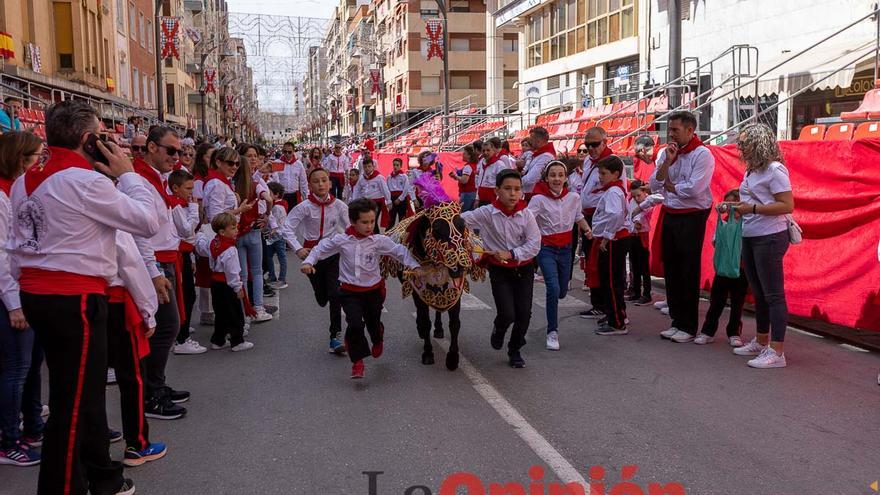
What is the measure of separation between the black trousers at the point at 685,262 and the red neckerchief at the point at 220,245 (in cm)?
425

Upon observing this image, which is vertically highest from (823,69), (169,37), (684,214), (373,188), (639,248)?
(169,37)

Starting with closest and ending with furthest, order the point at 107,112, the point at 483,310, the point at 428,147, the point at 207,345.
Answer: the point at 207,345, the point at 483,310, the point at 107,112, the point at 428,147

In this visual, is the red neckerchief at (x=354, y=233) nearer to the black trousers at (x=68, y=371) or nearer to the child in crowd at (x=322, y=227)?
the child in crowd at (x=322, y=227)

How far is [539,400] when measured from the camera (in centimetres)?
593

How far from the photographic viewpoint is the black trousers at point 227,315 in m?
7.61

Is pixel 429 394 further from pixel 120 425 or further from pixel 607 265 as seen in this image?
pixel 607 265

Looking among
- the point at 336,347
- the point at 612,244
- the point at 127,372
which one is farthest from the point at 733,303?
the point at 127,372

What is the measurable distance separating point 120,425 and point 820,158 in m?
7.14

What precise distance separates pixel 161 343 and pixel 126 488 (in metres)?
1.26

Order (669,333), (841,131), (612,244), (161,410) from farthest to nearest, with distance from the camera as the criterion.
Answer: (841,131)
(612,244)
(669,333)
(161,410)

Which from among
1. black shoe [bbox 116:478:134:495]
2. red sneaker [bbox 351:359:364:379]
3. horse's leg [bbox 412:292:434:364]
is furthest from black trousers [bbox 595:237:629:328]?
black shoe [bbox 116:478:134:495]

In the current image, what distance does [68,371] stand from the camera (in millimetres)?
3783

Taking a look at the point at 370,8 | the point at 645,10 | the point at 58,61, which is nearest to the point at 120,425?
the point at 645,10

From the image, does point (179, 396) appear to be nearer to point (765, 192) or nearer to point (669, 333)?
point (669, 333)
